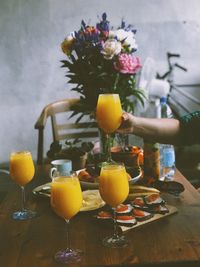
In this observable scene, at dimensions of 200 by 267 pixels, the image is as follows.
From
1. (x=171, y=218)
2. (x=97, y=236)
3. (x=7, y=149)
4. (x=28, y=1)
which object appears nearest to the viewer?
(x=97, y=236)

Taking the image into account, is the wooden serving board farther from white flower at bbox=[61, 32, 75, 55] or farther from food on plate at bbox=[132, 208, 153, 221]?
white flower at bbox=[61, 32, 75, 55]

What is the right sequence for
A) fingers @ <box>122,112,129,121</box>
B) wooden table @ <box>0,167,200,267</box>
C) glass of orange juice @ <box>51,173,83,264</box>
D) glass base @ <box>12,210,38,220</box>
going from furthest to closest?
1. fingers @ <box>122,112,129,121</box>
2. glass base @ <box>12,210,38,220</box>
3. glass of orange juice @ <box>51,173,83,264</box>
4. wooden table @ <box>0,167,200,267</box>

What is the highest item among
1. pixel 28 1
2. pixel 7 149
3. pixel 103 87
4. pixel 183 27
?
pixel 28 1

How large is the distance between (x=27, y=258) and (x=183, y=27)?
11.4 feet

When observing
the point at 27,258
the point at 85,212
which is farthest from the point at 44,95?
the point at 27,258

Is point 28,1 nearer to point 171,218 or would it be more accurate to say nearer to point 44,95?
point 44,95

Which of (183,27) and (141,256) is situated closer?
(141,256)

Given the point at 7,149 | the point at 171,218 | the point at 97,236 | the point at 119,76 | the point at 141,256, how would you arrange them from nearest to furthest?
1. the point at 141,256
2. the point at 97,236
3. the point at 171,218
4. the point at 119,76
5. the point at 7,149

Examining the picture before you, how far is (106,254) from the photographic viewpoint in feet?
3.88

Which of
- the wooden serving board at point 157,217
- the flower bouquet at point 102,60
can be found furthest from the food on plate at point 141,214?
the flower bouquet at point 102,60

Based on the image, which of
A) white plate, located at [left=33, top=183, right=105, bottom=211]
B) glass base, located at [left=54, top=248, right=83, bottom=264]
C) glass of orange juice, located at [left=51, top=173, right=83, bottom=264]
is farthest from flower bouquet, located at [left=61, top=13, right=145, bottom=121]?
glass base, located at [left=54, top=248, right=83, bottom=264]

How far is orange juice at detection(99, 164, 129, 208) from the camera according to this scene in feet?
4.34

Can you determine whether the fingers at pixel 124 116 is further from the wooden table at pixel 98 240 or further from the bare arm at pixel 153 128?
the wooden table at pixel 98 240

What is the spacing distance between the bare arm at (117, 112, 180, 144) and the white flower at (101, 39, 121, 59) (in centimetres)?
26
